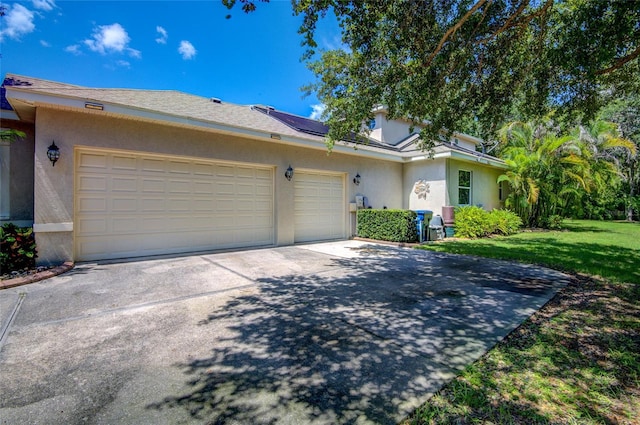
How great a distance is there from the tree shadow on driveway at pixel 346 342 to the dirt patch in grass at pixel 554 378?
6.6 inches

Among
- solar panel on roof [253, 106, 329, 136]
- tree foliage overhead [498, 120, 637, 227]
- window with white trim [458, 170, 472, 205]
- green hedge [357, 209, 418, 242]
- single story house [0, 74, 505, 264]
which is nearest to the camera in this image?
single story house [0, 74, 505, 264]

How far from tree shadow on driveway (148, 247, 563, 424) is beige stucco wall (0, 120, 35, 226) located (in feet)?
20.0

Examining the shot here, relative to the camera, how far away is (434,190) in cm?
1258

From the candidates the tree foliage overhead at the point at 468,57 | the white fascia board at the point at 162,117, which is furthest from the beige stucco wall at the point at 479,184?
the tree foliage overhead at the point at 468,57

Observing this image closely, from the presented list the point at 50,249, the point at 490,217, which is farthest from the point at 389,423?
the point at 490,217

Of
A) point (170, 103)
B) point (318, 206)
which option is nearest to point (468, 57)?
point (318, 206)

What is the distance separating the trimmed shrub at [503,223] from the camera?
12.7 metres

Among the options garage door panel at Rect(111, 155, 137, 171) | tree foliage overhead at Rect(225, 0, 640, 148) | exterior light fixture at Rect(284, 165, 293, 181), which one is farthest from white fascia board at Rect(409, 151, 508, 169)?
garage door panel at Rect(111, 155, 137, 171)

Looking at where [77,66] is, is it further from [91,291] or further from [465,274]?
[465,274]

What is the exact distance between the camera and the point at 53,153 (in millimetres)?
6316

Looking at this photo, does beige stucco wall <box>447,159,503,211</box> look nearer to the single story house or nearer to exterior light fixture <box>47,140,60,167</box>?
the single story house

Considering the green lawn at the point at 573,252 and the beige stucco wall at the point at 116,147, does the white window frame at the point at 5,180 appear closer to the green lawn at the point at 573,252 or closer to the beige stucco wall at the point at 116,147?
the beige stucco wall at the point at 116,147

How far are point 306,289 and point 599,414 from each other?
12.3 ft

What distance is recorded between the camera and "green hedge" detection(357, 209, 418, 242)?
10195mm
